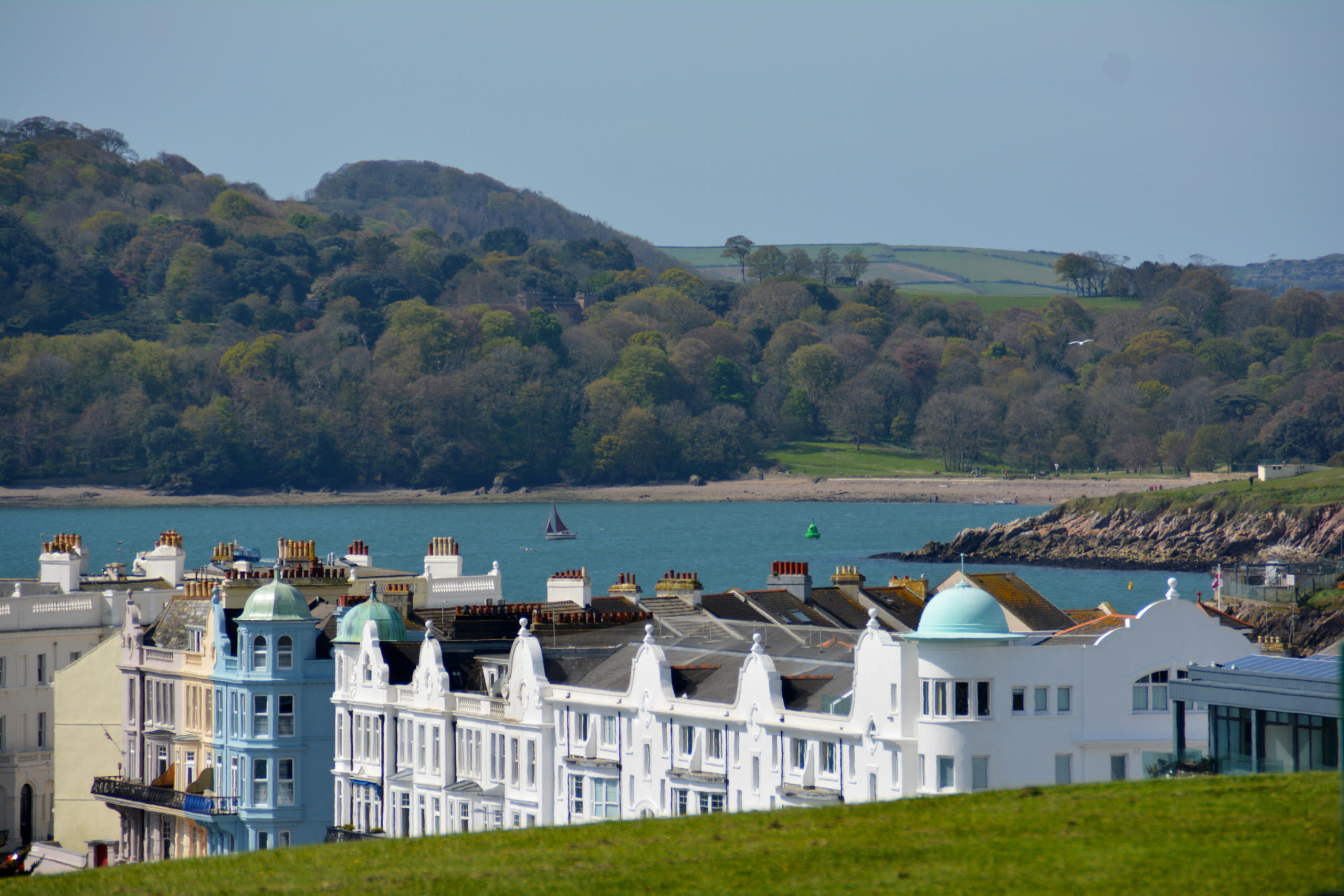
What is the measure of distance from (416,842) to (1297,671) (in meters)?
12.3

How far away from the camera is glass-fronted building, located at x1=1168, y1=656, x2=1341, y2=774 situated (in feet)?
85.6

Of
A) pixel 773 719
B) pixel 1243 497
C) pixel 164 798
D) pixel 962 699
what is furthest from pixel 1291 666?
pixel 1243 497

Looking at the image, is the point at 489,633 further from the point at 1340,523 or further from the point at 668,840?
the point at 1340,523

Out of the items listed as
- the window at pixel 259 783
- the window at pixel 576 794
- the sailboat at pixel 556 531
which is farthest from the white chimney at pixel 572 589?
the sailboat at pixel 556 531

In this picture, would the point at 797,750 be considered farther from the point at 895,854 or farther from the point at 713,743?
the point at 895,854

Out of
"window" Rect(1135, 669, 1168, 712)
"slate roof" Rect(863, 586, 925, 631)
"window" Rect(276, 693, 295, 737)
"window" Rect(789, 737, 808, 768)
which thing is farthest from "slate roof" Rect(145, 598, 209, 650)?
"window" Rect(1135, 669, 1168, 712)

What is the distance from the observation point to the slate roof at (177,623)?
1694 inches

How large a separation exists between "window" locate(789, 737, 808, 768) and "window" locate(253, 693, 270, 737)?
13.9 meters

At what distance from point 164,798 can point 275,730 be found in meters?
3.42

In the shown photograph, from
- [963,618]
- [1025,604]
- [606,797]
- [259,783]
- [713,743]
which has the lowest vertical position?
[259,783]

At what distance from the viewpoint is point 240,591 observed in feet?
147

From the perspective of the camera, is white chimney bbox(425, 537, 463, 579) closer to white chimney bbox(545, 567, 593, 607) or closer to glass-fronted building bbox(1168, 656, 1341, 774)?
white chimney bbox(545, 567, 593, 607)

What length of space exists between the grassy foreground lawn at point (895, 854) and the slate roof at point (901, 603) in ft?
66.0

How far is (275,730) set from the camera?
39.8 meters
